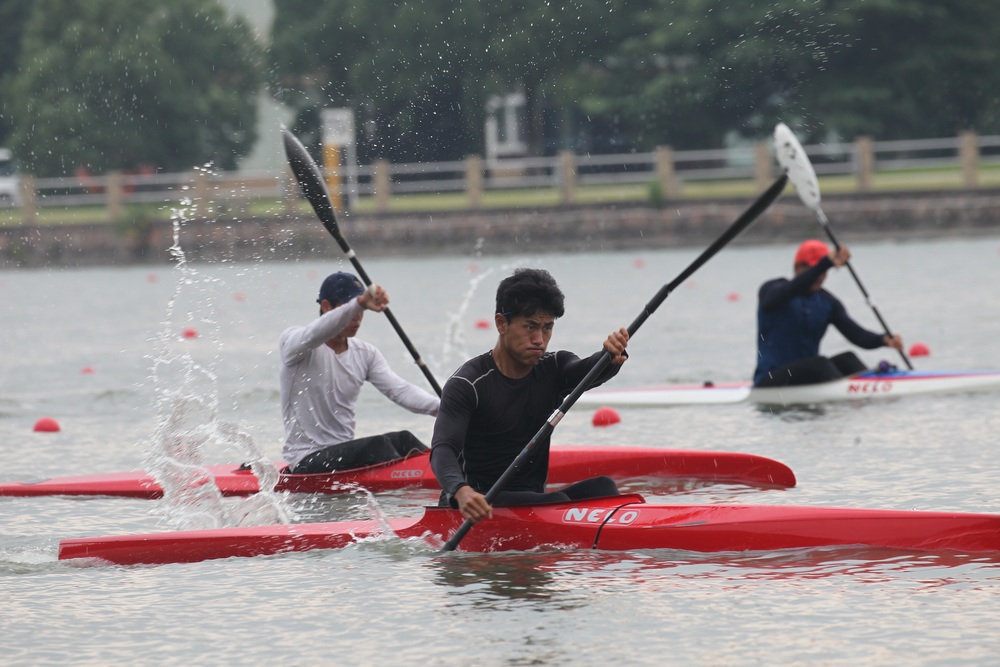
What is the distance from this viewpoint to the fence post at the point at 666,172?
34750 millimetres

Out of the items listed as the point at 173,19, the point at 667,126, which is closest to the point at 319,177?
the point at 667,126

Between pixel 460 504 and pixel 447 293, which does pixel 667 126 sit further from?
pixel 460 504

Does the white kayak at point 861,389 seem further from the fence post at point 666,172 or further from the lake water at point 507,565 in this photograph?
the fence post at point 666,172

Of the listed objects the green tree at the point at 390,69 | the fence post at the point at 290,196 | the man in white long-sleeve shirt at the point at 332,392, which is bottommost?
the man in white long-sleeve shirt at the point at 332,392

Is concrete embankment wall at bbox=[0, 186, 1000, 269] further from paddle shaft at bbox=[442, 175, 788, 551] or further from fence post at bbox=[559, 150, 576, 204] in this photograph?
paddle shaft at bbox=[442, 175, 788, 551]

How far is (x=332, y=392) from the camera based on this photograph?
9086 millimetres

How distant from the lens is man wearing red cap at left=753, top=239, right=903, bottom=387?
1177 cm

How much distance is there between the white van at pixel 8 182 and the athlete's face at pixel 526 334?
1340 inches

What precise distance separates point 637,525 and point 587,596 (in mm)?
611

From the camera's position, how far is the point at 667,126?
129 feet

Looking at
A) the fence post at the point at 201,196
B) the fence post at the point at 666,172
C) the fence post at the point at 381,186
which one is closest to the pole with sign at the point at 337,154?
the fence post at the point at 381,186

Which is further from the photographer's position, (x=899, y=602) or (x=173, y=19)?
(x=173, y=19)

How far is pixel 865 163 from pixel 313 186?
2477 centimetres

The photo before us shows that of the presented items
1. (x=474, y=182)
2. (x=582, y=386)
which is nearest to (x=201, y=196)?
(x=474, y=182)
